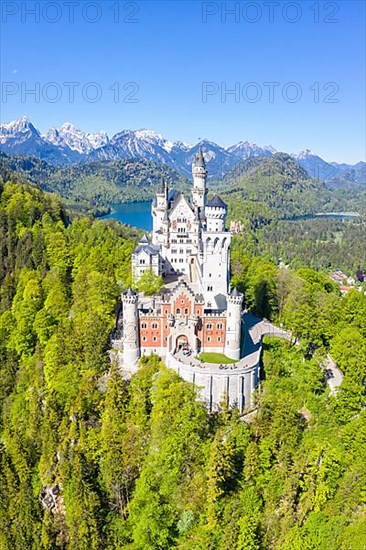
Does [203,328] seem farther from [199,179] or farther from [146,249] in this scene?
[199,179]

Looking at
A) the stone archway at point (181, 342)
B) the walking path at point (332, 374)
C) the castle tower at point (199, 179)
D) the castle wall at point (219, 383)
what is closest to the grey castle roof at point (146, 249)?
the castle tower at point (199, 179)

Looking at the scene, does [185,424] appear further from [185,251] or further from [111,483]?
[185,251]

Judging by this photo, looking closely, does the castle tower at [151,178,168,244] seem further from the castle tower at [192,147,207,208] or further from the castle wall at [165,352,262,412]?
the castle wall at [165,352,262,412]

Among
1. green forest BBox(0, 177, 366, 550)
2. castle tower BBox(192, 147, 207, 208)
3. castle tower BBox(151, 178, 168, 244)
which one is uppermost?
castle tower BBox(192, 147, 207, 208)

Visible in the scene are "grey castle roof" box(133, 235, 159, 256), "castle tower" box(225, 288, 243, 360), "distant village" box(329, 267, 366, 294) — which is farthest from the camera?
"distant village" box(329, 267, 366, 294)

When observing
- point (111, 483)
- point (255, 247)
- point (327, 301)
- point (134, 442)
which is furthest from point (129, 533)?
point (255, 247)

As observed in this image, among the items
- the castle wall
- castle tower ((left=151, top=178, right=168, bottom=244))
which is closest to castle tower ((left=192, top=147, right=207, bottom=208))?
castle tower ((left=151, top=178, right=168, bottom=244))
